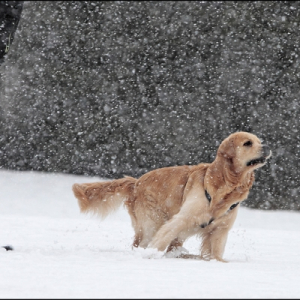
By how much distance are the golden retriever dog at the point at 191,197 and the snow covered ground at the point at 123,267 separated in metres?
0.31

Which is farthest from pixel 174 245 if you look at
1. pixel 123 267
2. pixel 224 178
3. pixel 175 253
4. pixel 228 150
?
pixel 123 267

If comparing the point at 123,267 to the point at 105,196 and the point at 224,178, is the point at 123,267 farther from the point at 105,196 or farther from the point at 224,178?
the point at 105,196

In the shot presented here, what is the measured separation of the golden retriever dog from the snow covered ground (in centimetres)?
31

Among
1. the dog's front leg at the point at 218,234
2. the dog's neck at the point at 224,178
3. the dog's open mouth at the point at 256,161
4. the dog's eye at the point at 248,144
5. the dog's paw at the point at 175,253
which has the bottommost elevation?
the dog's paw at the point at 175,253

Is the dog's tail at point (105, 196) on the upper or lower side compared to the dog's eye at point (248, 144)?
lower

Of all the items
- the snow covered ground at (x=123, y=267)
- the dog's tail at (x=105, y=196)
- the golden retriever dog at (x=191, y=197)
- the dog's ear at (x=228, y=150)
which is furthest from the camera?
the dog's tail at (x=105, y=196)

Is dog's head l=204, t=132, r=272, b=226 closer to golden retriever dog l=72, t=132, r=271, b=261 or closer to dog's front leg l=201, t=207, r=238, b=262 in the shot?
golden retriever dog l=72, t=132, r=271, b=261

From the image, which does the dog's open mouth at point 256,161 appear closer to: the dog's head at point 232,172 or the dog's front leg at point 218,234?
the dog's head at point 232,172

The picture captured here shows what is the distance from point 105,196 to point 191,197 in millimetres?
1007

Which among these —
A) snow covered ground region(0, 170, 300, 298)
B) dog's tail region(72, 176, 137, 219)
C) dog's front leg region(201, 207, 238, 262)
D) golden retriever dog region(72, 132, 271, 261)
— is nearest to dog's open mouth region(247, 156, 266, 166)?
golden retriever dog region(72, 132, 271, 261)

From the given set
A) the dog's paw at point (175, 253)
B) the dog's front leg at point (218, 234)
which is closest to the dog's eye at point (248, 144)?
the dog's front leg at point (218, 234)

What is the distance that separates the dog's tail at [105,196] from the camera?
513 centimetres

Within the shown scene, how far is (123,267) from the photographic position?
11.0 ft

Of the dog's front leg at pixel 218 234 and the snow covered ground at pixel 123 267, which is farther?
the dog's front leg at pixel 218 234
